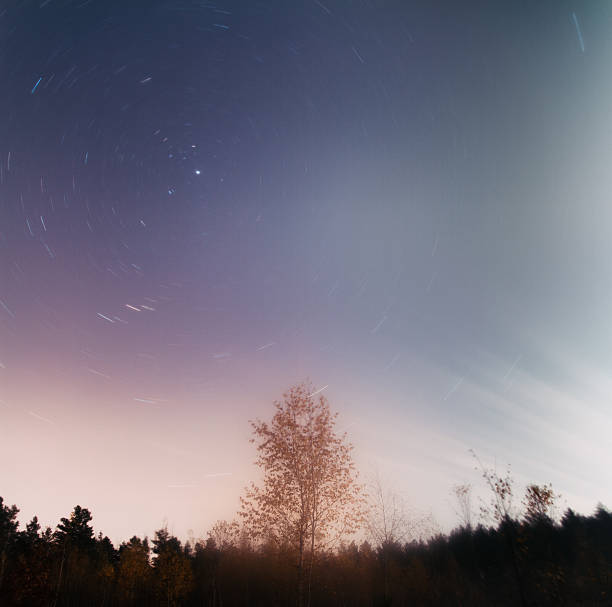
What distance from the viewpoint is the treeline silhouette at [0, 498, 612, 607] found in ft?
72.9

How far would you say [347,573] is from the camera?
126 feet

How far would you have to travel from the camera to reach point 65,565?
Result: 4159cm

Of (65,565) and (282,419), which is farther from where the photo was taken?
(65,565)

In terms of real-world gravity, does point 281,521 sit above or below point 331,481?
below

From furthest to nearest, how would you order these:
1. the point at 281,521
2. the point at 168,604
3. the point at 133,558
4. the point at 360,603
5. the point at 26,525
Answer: the point at 26,525 < the point at 133,558 < the point at 360,603 < the point at 168,604 < the point at 281,521

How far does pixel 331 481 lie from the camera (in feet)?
64.7

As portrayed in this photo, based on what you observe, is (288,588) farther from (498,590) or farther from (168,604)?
(498,590)

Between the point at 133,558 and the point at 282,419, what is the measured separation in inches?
1346

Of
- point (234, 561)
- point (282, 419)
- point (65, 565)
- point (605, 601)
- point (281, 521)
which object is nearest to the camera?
point (281, 521)

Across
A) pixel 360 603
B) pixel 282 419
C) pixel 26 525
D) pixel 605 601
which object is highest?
pixel 282 419

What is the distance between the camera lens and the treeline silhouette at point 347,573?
22219 millimetres

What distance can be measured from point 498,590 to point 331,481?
37143 millimetres

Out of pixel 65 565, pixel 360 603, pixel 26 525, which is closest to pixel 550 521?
pixel 360 603

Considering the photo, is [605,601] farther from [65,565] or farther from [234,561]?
[65,565]
